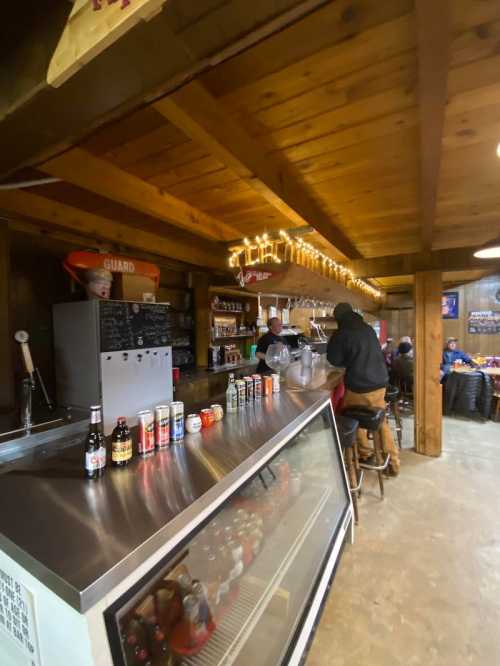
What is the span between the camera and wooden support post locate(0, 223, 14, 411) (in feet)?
7.53

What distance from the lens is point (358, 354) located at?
314 centimetres

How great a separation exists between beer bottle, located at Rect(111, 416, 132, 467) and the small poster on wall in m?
9.06

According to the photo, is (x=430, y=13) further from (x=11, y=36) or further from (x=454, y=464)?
(x=454, y=464)

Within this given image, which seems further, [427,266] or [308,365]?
[427,266]

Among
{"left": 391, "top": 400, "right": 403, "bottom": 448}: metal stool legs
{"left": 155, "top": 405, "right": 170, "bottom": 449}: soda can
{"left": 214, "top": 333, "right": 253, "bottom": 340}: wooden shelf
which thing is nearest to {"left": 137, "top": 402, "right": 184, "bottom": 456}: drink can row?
{"left": 155, "top": 405, "right": 170, "bottom": 449}: soda can

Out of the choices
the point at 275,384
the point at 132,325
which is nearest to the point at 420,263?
the point at 275,384

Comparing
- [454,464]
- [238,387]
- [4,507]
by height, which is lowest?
[454,464]

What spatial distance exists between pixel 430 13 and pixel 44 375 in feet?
10.8

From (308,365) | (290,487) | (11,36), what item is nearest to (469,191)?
(308,365)

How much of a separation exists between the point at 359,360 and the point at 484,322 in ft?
21.7

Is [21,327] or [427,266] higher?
[427,266]

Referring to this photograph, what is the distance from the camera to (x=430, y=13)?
77cm

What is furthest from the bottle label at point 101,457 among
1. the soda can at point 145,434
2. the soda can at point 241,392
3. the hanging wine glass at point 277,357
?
the hanging wine glass at point 277,357

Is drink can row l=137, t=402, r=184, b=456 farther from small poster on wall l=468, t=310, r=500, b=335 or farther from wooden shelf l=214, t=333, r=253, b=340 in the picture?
small poster on wall l=468, t=310, r=500, b=335
